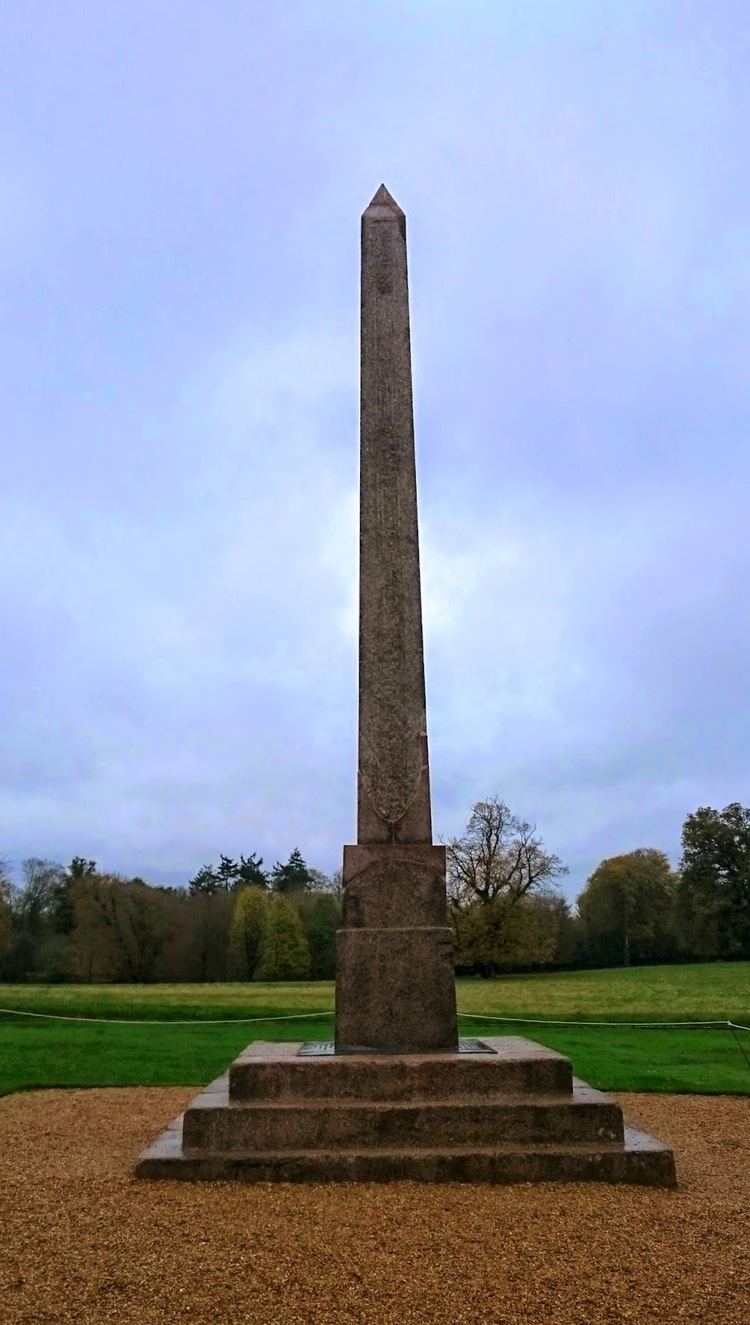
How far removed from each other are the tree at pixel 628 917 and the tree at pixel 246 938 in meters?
20.3

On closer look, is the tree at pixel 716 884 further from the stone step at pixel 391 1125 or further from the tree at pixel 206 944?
the stone step at pixel 391 1125

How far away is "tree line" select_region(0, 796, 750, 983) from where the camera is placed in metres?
41.3

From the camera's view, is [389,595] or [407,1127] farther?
[389,595]

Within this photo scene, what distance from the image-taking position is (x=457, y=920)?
130ft

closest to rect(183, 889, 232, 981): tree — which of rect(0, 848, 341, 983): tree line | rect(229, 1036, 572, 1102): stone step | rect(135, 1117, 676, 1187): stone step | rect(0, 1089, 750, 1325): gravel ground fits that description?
rect(0, 848, 341, 983): tree line

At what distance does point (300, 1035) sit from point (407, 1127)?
10.9 m

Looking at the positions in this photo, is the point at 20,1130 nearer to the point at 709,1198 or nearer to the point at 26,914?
the point at 709,1198

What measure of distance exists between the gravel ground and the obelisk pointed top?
8.53 metres

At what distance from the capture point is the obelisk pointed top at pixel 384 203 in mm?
9398

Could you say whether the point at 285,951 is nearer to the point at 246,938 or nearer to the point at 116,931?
the point at 246,938

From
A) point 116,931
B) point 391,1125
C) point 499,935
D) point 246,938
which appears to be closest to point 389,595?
point 391,1125

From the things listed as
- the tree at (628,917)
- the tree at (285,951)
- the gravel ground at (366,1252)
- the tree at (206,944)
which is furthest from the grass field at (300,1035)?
the tree at (628,917)

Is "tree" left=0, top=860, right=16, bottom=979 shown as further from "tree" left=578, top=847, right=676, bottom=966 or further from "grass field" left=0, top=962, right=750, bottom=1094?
"tree" left=578, top=847, right=676, bottom=966

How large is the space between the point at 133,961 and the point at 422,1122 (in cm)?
4626
